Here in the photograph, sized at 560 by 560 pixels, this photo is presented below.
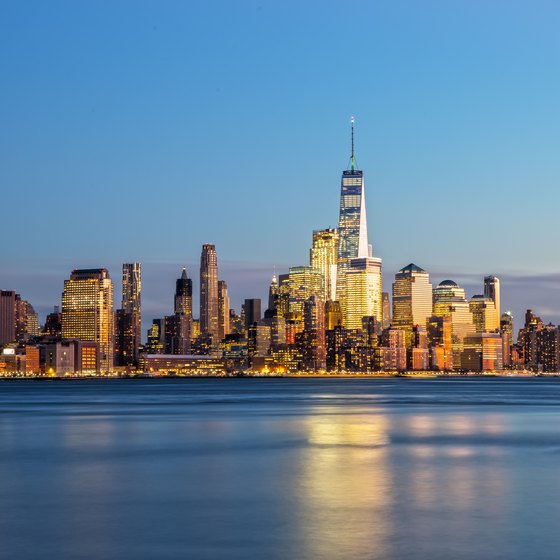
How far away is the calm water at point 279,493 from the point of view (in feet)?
93.5

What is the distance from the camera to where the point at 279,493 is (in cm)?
3944

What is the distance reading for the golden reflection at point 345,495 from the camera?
28.6 meters

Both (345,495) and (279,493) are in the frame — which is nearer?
(345,495)

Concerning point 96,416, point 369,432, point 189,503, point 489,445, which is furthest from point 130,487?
point 96,416

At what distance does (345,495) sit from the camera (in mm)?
38438

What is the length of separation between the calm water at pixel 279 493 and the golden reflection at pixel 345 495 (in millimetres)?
68

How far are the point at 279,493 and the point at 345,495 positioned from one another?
2.54m

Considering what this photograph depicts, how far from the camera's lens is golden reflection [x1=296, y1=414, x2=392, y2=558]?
2858cm

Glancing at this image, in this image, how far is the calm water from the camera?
2848 cm

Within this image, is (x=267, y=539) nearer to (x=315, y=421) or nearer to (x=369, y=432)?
(x=369, y=432)

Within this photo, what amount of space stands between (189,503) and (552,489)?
13.7m

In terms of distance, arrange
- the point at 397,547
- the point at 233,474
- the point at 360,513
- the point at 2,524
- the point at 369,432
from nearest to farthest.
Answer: the point at 397,547 → the point at 2,524 → the point at 360,513 → the point at 233,474 → the point at 369,432

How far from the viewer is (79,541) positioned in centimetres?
2916

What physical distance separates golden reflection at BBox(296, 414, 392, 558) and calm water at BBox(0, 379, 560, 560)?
7 cm
